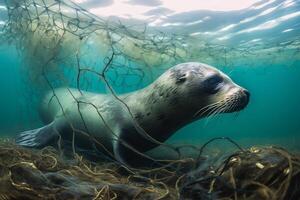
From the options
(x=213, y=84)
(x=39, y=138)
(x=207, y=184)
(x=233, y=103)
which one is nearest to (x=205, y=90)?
(x=213, y=84)

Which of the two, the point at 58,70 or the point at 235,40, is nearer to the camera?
the point at 58,70

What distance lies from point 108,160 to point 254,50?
15.9m

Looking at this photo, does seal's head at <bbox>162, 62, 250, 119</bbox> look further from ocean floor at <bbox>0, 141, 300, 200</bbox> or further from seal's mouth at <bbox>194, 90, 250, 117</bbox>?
ocean floor at <bbox>0, 141, 300, 200</bbox>

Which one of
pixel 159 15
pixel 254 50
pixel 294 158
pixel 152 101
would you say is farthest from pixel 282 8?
pixel 294 158

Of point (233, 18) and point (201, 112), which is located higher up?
point (233, 18)

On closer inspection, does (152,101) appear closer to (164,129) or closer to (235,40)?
(164,129)

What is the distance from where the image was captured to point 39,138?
6.40 meters

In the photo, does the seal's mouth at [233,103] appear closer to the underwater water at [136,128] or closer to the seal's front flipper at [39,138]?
the underwater water at [136,128]

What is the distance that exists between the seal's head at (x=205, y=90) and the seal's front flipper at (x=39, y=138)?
8.33 ft

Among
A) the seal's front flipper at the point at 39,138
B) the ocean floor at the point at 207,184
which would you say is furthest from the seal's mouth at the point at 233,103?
the seal's front flipper at the point at 39,138

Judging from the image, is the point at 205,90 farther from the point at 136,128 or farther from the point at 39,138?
the point at 39,138

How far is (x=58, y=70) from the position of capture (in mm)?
9539

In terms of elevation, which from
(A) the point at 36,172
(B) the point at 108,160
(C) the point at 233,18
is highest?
(C) the point at 233,18

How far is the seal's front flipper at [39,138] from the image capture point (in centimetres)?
624
